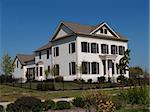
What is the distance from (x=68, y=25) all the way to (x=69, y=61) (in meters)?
5.25

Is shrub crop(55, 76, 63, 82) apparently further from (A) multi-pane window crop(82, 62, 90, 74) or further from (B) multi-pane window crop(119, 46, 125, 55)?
(B) multi-pane window crop(119, 46, 125, 55)

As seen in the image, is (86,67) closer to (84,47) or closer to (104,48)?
(84,47)

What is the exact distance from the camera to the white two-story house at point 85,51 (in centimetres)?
4375

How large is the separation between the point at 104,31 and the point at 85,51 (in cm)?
546

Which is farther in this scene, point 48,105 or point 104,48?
point 104,48

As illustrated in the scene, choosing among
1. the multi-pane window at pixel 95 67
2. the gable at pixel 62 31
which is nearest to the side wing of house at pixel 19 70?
the gable at pixel 62 31

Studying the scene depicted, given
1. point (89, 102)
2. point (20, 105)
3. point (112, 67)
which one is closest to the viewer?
point (89, 102)

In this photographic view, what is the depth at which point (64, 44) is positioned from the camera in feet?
153

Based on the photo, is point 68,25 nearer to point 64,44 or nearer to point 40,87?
point 64,44

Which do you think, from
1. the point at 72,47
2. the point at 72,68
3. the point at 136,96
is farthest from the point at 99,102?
the point at 72,47

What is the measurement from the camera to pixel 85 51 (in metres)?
44.1

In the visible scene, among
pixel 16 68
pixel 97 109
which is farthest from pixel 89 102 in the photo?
pixel 16 68

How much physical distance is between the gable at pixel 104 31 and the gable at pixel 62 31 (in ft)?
12.1

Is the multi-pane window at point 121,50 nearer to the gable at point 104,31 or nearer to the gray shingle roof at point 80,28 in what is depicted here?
the gray shingle roof at point 80,28
